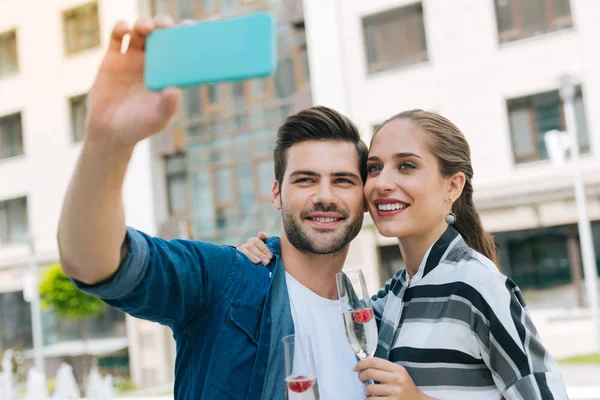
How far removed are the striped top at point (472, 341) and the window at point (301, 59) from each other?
13.9 m

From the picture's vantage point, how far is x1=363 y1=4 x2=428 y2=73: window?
14617 mm

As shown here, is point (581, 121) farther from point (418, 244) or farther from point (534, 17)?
point (418, 244)

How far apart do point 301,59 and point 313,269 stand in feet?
45.6

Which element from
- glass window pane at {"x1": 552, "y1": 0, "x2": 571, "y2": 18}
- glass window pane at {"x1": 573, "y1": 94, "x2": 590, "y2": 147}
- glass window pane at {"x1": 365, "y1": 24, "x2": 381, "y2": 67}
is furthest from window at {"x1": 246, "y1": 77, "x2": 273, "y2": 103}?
glass window pane at {"x1": 573, "y1": 94, "x2": 590, "y2": 147}

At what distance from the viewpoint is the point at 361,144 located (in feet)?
8.48

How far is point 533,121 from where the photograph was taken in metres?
13.5

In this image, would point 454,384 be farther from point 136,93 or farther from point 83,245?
point 136,93

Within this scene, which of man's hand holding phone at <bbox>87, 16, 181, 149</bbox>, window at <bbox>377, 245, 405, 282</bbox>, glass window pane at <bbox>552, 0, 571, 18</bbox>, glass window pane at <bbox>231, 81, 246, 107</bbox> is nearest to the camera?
man's hand holding phone at <bbox>87, 16, 181, 149</bbox>

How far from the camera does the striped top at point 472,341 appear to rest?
1.90 m

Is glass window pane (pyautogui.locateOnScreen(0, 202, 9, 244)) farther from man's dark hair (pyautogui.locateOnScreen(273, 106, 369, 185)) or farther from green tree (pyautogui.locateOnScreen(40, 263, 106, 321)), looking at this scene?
man's dark hair (pyautogui.locateOnScreen(273, 106, 369, 185))

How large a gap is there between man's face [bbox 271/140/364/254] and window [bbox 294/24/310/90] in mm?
13488

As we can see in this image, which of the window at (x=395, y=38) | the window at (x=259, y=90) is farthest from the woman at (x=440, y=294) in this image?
the window at (x=259, y=90)

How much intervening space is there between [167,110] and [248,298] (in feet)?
3.41

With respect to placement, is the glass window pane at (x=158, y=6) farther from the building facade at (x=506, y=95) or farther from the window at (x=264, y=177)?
the building facade at (x=506, y=95)
